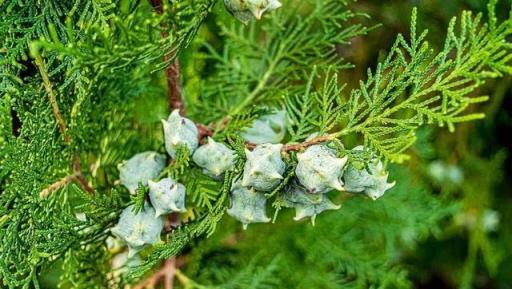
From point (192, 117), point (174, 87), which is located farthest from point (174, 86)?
point (192, 117)

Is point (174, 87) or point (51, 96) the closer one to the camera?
point (51, 96)

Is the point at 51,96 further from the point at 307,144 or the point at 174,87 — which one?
the point at 307,144

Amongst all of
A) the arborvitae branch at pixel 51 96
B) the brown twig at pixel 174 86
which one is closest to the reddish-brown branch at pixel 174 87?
the brown twig at pixel 174 86

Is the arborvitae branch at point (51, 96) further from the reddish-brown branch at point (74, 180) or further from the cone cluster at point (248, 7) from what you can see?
the cone cluster at point (248, 7)

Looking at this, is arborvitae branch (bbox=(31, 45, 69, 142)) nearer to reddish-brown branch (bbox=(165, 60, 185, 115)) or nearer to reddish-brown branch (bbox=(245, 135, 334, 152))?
reddish-brown branch (bbox=(165, 60, 185, 115))

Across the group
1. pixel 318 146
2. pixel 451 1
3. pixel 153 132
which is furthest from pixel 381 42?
pixel 318 146

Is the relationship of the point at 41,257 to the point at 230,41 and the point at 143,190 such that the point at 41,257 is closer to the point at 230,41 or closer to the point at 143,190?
the point at 143,190

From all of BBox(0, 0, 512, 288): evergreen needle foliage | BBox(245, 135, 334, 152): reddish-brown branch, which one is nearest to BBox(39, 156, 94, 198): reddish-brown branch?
BBox(0, 0, 512, 288): evergreen needle foliage

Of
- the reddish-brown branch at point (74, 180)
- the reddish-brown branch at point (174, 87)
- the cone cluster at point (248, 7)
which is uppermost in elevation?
the cone cluster at point (248, 7)
